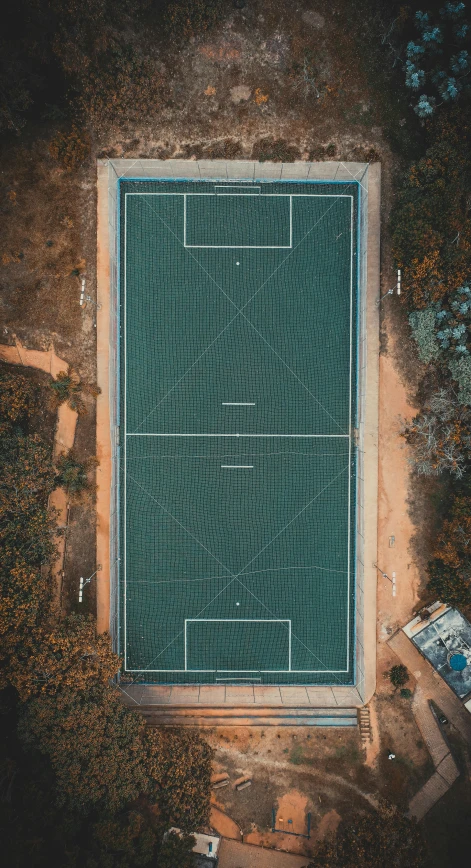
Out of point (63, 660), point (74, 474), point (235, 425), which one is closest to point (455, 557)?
point (235, 425)

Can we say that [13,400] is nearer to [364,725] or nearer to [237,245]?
[237,245]

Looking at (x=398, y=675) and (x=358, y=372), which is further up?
(x=358, y=372)

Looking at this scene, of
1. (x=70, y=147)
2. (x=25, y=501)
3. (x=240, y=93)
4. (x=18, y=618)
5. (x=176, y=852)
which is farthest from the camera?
(x=240, y=93)

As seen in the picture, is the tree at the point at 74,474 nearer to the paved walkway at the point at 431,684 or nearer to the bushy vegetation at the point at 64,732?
the bushy vegetation at the point at 64,732

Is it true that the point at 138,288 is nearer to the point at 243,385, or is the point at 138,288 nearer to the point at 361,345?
the point at 243,385

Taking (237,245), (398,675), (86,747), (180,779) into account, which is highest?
(237,245)

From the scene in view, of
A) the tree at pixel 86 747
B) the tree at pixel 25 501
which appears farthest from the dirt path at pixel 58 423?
the tree at pixel 86 747

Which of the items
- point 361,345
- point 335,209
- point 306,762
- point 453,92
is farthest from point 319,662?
point 453,92
